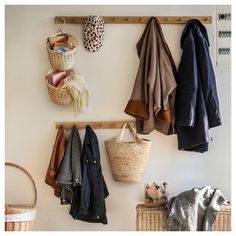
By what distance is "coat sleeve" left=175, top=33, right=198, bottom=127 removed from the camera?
2838 mm

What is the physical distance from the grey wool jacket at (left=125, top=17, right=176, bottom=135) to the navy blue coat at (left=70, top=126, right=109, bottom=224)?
0.38 metres

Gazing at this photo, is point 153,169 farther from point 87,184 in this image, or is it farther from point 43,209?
point 43,209

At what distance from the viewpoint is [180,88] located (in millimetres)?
2949

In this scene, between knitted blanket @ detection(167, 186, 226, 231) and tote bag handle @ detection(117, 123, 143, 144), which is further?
tote bag handle @ detection(117, 123, 143, 144)

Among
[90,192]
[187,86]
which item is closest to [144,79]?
[187,86]

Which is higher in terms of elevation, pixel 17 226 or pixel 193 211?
pixel 193 211

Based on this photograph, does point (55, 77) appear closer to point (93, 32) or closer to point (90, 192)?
point (93, 32)

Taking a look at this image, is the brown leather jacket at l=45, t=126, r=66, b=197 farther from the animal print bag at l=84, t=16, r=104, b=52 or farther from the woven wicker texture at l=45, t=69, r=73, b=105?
the animal print bag at l=84, t=16, r=104, b=52

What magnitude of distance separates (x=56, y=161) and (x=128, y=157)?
20.7 inches

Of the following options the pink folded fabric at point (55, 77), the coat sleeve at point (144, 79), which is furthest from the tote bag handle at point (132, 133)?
the pink folded fabric at point (55, 77)

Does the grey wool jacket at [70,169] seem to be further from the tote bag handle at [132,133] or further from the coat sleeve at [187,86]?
the coat sleeve at [187,86]

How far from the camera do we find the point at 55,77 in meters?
3.01

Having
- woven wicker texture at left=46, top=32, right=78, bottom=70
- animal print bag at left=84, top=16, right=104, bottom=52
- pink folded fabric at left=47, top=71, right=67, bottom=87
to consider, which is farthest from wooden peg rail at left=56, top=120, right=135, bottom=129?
animal print bag at left=84, top=16, right=104, bottom=52
